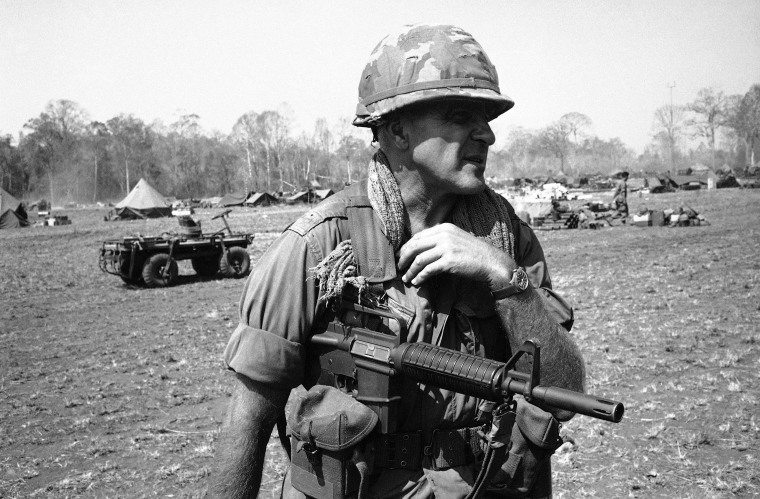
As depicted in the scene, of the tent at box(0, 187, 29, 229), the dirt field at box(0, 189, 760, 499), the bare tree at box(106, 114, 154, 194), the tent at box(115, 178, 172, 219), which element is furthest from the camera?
the bare tree at box(106, 114, 154, 194)

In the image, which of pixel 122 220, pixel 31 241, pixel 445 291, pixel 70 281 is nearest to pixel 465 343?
pixel 445 291

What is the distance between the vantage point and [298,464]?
6.23 feet

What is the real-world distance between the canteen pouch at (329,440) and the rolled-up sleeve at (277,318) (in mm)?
108

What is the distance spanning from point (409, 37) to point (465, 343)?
95cm

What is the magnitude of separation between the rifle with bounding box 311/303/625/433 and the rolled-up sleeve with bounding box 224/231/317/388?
99mm

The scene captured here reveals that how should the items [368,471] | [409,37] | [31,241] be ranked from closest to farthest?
[368,471] < [409,37] < [31,241]

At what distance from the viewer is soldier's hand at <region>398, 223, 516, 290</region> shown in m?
1.80

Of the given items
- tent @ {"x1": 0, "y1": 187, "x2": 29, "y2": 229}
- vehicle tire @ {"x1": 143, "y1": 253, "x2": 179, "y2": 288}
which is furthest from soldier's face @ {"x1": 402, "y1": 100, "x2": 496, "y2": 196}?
tent @ {"x1": 0, "y1": 187, "x2": 29, "y2": 229}

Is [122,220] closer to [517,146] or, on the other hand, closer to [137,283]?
[137,283]

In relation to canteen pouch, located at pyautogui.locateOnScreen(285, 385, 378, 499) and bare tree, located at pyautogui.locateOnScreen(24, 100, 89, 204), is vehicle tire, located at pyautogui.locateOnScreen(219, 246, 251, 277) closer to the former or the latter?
canteen pouch, located at pyautogui.locateOnScreen(285, 385, 378, 499)

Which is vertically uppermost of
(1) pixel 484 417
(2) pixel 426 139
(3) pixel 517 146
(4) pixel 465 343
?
(3) pixel 517 146

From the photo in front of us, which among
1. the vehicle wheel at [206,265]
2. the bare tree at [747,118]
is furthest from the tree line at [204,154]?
the vehicle wheel at [206,265]

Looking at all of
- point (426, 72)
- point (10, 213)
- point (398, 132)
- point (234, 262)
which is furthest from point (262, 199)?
point (426, 72)

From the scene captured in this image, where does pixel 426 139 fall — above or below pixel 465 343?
above
